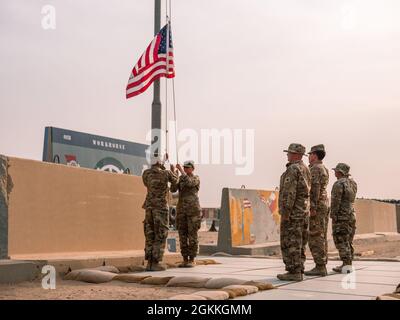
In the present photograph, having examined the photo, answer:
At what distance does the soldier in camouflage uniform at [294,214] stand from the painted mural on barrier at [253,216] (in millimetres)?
5576

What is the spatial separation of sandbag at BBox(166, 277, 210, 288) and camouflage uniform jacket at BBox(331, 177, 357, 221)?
9.61 ft

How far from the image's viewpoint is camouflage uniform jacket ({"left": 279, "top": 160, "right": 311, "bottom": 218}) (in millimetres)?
6363

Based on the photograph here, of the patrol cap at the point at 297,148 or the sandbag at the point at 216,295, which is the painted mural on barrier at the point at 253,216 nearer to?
the patrol cap at the point at 297,148

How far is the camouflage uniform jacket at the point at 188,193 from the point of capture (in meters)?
8.34

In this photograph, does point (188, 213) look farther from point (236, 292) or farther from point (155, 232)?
point (236, 292)

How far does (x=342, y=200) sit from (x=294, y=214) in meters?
1.79

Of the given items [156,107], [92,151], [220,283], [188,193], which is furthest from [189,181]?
[92,151]

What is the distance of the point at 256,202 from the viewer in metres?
13.5

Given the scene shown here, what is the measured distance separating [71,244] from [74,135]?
671 centimetres

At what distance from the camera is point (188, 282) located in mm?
5742

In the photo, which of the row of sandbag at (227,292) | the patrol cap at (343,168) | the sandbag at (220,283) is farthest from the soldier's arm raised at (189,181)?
the row of sandbag at (227,292)

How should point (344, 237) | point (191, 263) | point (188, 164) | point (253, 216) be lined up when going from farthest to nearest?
point (253, 216) < point (188, 164) < point (191, 263) < point (344, 237)

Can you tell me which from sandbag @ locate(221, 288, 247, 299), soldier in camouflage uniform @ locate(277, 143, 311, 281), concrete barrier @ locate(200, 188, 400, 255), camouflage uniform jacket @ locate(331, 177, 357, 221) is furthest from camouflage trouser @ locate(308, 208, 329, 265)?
concrete barrier @ locate(200, 188, 400, 255)
